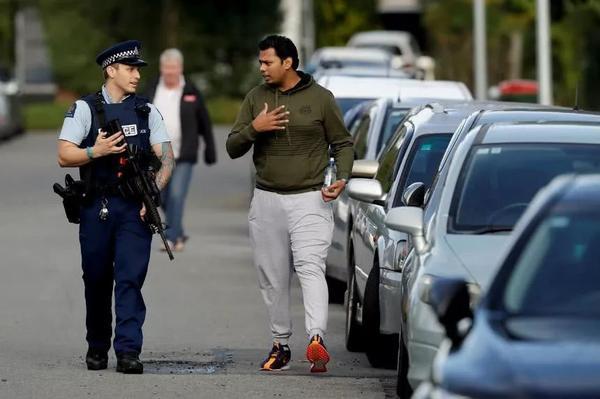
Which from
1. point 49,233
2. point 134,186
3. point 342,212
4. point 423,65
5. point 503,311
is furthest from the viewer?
point 423,65

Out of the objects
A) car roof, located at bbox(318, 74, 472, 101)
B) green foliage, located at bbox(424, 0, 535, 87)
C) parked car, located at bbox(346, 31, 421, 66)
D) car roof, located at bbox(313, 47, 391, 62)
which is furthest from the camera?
parked car, located at bbox(346, 31, 421, 66)

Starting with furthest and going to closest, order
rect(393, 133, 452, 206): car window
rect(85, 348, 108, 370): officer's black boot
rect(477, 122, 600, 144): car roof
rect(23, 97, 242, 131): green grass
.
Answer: rect(23, 97, 242, 131): green grass < rect(393, 133, 452, 206): car window < rect(85, 348, 108, 370): officer's black boot < rect(477, 122, 600, 144): car roof

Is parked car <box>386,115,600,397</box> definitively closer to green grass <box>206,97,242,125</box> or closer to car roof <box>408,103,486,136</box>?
car roof <box>408,103,486,136</box>

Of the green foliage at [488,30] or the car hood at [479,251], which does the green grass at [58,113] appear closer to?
the green foliage at [488,30]

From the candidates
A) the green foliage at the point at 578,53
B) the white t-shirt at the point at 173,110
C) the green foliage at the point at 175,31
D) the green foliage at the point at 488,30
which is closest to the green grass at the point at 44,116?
the green foliage at the point at 175,31

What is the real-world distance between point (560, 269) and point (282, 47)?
470cm

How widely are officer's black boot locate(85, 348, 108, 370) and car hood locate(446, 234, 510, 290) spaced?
9.32 ft

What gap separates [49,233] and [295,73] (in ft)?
35.9

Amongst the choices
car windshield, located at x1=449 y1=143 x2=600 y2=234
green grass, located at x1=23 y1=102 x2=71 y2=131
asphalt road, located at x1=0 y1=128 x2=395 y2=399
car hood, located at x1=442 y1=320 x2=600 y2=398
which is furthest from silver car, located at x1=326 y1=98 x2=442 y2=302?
green grass, located at x1=23 y1=102 x2=71 y2=131

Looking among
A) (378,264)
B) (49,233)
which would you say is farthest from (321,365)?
(49,233)

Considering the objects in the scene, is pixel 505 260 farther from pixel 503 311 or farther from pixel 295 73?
pixel 295 73

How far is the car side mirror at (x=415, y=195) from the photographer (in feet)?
37.7

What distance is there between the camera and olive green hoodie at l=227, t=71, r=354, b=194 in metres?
11.6

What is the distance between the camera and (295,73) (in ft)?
38.5
